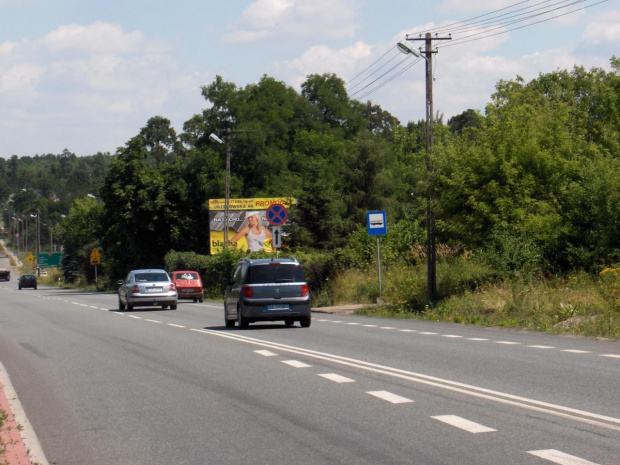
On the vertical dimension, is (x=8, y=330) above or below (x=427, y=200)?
below

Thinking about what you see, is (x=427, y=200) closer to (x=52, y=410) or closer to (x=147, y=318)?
(x=147, y=318)

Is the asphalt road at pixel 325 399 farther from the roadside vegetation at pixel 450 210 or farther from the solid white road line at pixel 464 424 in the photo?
the roadside vegetation at pixel 450 210

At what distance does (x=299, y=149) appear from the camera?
87.5 meters

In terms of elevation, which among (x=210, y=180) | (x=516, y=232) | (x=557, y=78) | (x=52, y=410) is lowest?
(x=52, y=410)

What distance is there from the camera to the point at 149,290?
3491cm

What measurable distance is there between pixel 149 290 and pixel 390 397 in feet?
82.8

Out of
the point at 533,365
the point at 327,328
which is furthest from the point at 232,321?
the point at 533,365

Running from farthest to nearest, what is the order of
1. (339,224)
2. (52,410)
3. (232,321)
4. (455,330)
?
(339,224) < (232,321) < (455,330) < (52,410)

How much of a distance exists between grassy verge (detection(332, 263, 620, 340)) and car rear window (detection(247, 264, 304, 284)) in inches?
182

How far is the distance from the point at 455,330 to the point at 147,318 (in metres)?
11.5

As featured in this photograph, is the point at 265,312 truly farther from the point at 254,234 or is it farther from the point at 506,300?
the point at 254,234

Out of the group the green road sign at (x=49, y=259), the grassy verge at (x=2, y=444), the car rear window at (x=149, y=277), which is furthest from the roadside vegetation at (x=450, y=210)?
the green road sign at (x=49, y=259)

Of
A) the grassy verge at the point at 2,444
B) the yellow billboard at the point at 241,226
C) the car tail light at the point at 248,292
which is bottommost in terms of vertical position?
the grassy verge at the point at 2,444

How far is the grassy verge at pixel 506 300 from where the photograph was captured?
2094 centimetres
